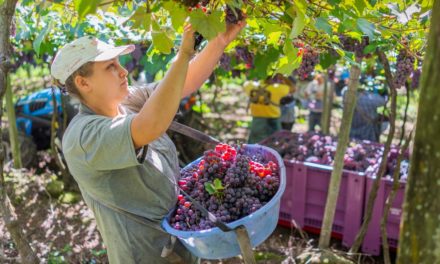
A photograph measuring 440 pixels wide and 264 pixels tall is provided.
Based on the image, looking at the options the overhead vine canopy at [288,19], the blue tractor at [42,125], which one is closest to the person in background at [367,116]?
the blue tractor at [42,125]

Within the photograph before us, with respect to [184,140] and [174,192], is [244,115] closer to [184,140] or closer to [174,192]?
[184,140]

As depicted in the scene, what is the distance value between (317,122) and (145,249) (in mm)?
6446

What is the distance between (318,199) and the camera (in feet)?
14.9

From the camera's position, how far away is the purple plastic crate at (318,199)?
430 centimetres

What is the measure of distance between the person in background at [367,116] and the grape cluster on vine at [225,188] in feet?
15.0

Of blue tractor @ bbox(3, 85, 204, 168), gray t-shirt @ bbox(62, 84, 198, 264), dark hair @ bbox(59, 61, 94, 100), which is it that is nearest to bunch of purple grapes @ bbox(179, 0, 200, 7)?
gray t-shirt @ bbox(62, 84, 198, 264)

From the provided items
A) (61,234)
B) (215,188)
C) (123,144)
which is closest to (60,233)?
(61,234)

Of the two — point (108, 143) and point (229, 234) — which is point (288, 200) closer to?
point (229, 234)

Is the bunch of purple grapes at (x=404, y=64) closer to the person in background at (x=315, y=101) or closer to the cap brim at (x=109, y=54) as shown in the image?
the cap brim at (x=109, y=54)

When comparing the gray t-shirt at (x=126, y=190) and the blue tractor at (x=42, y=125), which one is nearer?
the gray t-shirt at (x=126, y=190)

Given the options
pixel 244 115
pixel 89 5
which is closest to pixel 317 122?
pixel 244 115

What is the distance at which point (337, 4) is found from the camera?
175cm

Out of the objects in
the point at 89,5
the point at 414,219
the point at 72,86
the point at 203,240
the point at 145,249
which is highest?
the point at 89,5

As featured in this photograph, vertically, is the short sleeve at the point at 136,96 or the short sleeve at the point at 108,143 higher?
the short sleeve at the point at 136,96
